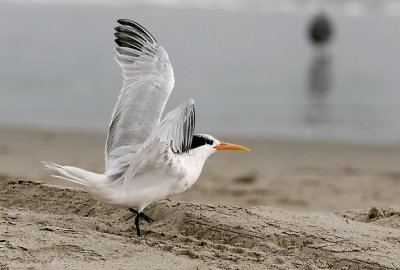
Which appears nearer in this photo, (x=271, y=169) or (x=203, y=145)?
(x=203, y=145)

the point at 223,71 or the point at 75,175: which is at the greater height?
the point at 223,71

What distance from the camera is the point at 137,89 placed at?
→ 5.77 metres

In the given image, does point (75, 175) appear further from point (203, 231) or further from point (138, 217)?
point (203, 231)

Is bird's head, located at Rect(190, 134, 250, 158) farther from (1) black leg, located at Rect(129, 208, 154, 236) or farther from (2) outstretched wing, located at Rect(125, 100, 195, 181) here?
(1) black leg, located at Rect(129, 208, 154, 236)

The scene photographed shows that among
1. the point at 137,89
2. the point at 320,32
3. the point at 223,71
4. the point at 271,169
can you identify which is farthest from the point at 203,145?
the point at 320,32

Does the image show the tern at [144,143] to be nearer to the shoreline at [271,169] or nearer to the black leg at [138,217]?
the black leg at [138,217]

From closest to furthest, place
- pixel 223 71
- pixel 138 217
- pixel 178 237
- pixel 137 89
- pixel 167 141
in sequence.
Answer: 1. pixel 167 141
2. pixel 178 237
3. pixel 138 217
4. pixel 137 89
5. pixel 223 71

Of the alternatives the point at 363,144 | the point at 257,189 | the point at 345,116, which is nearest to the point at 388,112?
the point at 345,116

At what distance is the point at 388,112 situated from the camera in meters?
12.3

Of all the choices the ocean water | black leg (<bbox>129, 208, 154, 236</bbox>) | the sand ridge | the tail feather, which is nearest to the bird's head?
the sand ridge

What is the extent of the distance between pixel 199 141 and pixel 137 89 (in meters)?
0.85

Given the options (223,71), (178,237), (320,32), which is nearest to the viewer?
(178,237)

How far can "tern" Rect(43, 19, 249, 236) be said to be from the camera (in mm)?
4613

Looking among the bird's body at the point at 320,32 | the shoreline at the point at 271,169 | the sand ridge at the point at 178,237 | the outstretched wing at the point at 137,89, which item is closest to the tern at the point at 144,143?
the outstretched wing at the point at 137,89
